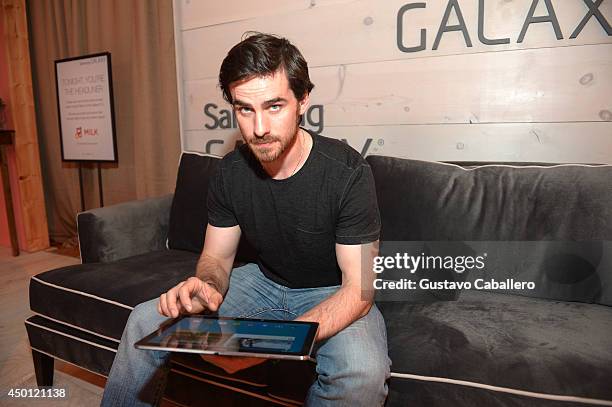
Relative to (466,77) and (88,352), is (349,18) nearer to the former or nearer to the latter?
(466,77)

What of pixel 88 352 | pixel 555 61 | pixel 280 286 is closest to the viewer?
pixel 280 286

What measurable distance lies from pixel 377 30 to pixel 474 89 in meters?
0.51

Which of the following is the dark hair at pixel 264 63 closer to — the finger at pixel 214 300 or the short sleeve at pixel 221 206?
the short sleeve at pixel 221 206

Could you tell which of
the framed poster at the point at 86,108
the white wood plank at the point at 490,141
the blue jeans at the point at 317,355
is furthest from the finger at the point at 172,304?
the framed poster at the point at 86,108

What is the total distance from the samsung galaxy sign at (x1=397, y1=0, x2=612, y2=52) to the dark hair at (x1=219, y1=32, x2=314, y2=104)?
0.84 meters

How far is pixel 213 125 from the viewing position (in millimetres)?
2521

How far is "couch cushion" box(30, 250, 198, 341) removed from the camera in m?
1.48

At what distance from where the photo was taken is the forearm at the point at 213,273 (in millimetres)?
1275

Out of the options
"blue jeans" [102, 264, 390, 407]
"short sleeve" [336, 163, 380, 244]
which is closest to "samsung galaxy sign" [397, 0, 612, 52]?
"short sleeve" [336, 163, 380, 244]

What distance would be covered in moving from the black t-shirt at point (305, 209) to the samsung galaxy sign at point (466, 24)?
85 cm

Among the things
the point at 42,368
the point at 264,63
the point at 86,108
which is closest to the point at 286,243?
the point at 264,63

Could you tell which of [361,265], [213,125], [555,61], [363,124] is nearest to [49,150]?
[213,125]

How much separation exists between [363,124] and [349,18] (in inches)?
19.3

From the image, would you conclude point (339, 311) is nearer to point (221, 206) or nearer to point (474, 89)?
point (221, 206)
